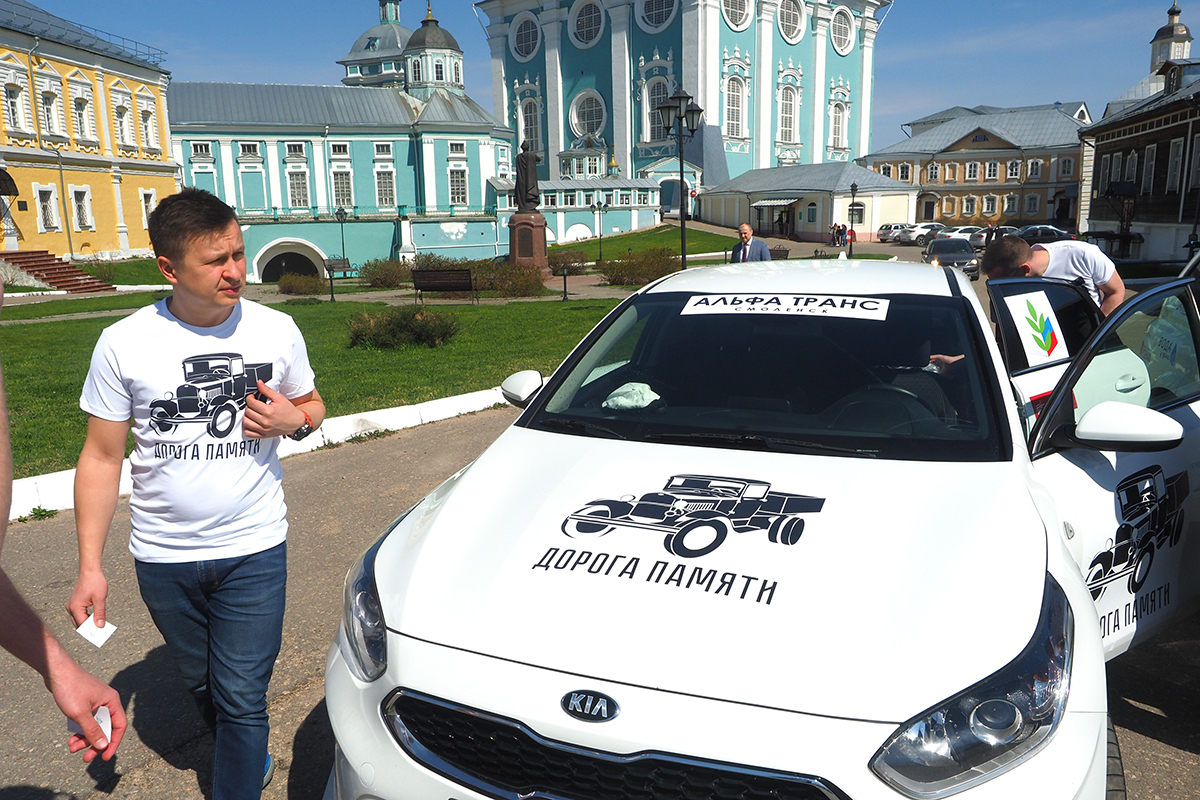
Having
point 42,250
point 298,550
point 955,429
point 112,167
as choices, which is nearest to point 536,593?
point 955,429

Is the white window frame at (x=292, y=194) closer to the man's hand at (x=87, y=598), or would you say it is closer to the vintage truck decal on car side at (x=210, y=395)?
the vintage truck decal on car side at (x=210, y=395)

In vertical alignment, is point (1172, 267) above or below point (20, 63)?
below

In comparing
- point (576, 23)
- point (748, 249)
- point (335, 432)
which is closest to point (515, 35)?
point (576, 23)

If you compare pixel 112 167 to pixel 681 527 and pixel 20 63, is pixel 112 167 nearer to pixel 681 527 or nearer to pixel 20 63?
pixel 20 63

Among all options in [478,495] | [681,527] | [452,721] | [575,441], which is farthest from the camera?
[575,441]

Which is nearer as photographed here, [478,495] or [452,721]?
[452,721]

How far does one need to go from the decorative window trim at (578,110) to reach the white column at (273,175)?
26465 mm

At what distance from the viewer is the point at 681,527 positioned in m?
2.31

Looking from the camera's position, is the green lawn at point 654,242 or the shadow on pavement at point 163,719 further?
the green lawn at point 654,242

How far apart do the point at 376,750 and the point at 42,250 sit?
40239 millimetres

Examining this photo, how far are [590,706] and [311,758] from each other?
1.76 m

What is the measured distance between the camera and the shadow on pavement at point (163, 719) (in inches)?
123

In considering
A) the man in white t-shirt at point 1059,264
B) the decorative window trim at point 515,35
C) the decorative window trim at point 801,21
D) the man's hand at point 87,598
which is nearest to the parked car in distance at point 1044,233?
the decorative window trim at point 801,21

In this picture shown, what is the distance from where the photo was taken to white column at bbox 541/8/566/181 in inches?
2940
